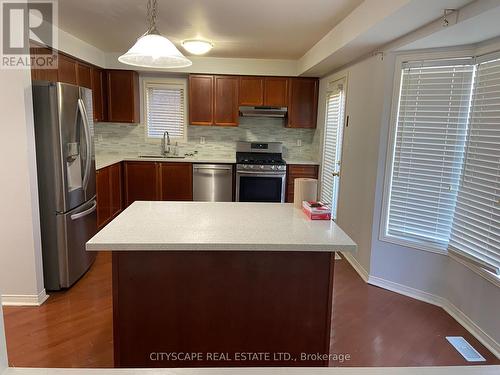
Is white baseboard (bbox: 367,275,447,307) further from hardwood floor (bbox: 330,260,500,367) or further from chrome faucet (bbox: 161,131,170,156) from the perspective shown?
chrome faucet (bbox: 161,131,170,156)

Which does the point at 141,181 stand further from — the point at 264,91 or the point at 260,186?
the point at 264,91

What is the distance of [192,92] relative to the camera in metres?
5.17

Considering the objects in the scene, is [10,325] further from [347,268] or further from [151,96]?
[151,96]

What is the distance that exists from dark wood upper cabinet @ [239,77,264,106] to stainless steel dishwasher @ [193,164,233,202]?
101cm

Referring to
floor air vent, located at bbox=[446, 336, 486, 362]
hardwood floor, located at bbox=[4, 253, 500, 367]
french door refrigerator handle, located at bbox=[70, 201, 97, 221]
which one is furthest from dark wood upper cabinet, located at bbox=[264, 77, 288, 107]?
floor air vent, located at bbox=[446, 336, 486, 362]

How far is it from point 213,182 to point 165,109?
56.9 inches

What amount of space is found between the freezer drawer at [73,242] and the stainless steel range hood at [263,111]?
2.62m

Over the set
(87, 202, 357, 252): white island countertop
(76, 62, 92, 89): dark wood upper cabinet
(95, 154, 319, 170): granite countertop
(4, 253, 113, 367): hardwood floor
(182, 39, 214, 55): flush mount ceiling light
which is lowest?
(4, 253, 113, 367): hardwood floor

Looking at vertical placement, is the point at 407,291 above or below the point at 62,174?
below

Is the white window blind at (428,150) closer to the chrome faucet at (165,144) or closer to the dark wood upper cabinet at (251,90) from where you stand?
the dark wood upper cabinet at (251,90)

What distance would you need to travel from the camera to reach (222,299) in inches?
74.4

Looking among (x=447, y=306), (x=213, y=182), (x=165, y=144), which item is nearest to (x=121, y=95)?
(x=165, y=144)

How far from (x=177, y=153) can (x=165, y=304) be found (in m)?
3.93

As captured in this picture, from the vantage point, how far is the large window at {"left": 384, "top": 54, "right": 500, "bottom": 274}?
246 cm
